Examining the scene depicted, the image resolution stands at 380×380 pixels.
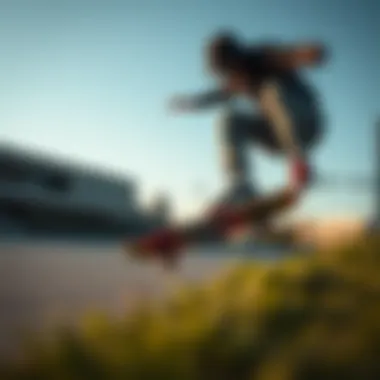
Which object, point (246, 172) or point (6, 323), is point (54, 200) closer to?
point (6, 323)

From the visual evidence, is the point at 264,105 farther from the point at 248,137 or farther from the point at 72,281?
the point at 72,281

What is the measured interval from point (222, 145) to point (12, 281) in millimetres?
509

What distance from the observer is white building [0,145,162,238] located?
1.22 metres

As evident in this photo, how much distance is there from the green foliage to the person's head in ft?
1.35

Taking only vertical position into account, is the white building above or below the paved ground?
above

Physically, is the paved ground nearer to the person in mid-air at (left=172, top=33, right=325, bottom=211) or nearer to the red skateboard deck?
the red skateboard deck

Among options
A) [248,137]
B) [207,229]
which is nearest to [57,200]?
[207,229]

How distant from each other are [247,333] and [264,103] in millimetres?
472

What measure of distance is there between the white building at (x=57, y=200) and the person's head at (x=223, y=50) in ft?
1.06

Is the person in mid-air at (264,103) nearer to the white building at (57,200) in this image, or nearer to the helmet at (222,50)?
the helmet at (222,50)

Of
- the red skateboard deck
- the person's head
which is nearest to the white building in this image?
the red skateboard deck

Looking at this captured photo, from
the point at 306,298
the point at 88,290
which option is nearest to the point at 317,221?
the point at 306,298

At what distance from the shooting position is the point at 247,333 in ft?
3.84

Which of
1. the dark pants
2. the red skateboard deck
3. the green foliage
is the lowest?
the green foliage
